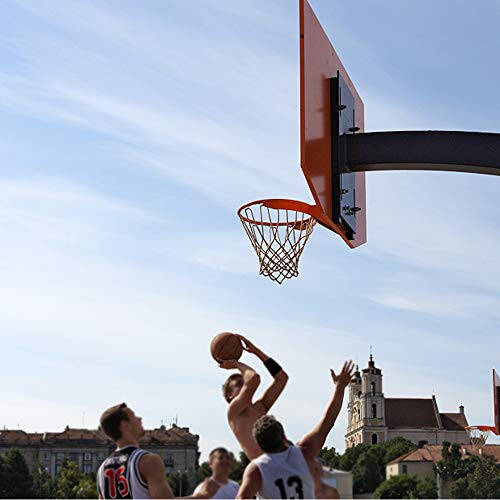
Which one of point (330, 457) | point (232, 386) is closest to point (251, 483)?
point (232, 386)

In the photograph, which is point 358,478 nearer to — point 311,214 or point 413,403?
point 311,214

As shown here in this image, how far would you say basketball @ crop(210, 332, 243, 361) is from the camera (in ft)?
24.1

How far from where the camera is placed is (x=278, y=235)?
10.7m

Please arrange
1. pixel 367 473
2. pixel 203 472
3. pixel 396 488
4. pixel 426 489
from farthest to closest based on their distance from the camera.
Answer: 1. pixel 367 473
2. pixel 426 489
3. pixel 396 488
4. pixel 203 472

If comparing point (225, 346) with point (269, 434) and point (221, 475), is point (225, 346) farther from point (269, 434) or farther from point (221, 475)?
point (269, 434)

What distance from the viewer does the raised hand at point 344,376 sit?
5961 millimetres

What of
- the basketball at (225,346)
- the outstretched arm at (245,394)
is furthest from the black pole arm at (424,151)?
the outstretched arm at (245,394)

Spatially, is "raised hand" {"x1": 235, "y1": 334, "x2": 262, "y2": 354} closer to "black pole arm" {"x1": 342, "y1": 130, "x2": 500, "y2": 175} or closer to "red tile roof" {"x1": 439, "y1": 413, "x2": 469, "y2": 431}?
"black pole arm" {"x1": 342, "y1": 130, "x2": 500, "y2": 175}

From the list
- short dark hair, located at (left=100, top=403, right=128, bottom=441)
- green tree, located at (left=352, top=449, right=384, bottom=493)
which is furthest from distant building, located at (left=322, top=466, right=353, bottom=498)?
short dark hair, located at (left=100, top=403, right=128, bottom=441)

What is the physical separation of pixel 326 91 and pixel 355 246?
1.63 m

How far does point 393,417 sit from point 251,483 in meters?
121

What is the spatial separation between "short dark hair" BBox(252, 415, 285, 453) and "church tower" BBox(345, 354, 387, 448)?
10893 centimetres

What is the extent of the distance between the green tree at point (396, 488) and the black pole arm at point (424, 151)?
10.6 feet

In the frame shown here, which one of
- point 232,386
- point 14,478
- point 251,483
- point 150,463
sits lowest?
point 251,483
